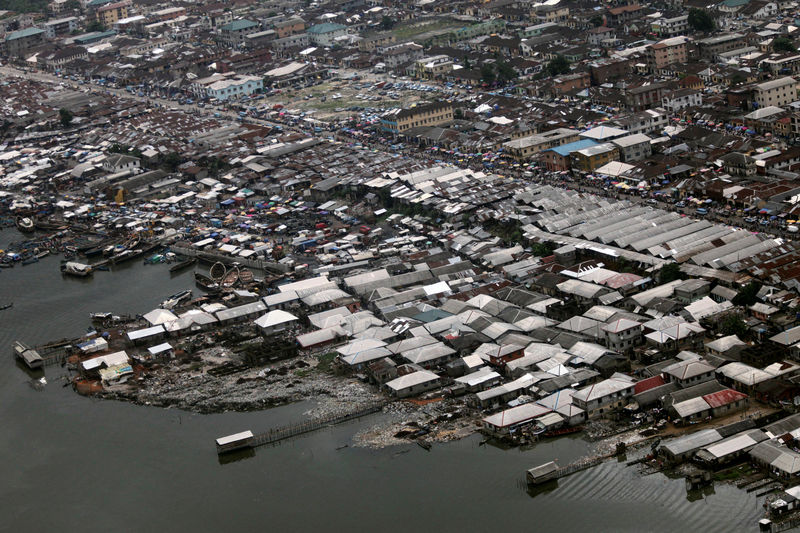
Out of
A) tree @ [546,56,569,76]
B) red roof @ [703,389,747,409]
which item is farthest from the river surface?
tree @ [546,56,569,76]

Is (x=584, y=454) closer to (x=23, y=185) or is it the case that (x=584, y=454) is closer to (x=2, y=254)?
(x=2, y=254)

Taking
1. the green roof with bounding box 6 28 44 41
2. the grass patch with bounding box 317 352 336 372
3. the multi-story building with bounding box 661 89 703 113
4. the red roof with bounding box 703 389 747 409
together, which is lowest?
the grass patch with bounding box 317 352 336 372

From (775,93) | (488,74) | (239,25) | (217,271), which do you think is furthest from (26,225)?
(239,25)

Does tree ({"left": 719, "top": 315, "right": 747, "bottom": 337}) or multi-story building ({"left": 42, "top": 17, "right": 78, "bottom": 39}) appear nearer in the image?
tree ({"left": 719, "top": 315, "right": 747, "bottom": 337})

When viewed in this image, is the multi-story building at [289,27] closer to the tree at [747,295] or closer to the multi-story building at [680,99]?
the multi-story building at [680,99]

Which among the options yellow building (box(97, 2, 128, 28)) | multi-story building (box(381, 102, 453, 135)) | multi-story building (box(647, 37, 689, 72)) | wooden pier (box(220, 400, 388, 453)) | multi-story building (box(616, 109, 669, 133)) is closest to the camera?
wooden pier (box(220, 400, 388, 453))

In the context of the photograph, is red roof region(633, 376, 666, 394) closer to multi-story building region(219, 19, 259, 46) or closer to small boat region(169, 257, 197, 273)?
small boat region(169, 257, 197, 273)

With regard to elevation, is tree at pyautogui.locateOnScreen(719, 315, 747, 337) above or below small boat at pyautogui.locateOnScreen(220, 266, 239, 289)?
above

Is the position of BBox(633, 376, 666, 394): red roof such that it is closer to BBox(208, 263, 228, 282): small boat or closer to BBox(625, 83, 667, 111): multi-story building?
BBox(208, 263, 228, 282): small boat

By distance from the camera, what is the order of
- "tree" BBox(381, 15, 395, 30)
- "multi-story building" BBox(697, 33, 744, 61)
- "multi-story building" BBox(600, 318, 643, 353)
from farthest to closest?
"tree" BBox(381, 15, 395, 30)
"multi-story building" BBox(697, 33, 744, 61)
"multi-story building" BBox(600, 318, 643, 353)

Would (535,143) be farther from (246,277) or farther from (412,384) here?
(412,384)
